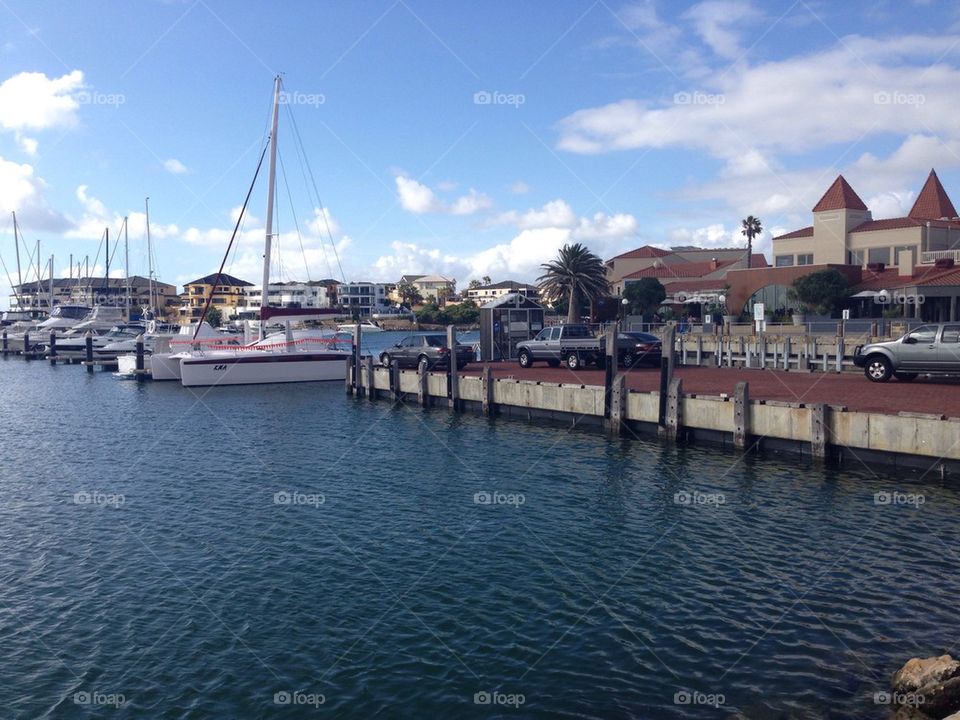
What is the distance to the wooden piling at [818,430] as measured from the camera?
19328 mm

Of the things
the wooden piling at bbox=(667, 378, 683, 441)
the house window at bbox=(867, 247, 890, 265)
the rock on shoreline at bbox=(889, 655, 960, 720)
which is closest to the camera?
the rock on shoreline at bbox=(889, 655, 960, 720)

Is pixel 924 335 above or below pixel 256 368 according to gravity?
above

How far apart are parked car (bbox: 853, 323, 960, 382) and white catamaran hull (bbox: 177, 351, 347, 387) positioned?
28.4 metres

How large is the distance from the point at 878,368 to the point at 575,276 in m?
42.8

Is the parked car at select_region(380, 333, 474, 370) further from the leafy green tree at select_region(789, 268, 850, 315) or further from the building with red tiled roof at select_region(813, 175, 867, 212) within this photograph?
the building with red tiled roof at select_region(813, 175, 867, 212)

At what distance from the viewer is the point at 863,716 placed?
871cm

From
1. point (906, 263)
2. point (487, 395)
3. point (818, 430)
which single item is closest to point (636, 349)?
point (487, 395)

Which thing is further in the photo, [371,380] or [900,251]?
[900,251]

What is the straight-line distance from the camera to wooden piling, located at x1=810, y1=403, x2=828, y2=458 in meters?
19.3

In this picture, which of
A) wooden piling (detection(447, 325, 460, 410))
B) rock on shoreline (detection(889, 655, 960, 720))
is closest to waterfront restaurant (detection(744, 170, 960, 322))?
wooden piling (detection(447, 325, 460, 410))

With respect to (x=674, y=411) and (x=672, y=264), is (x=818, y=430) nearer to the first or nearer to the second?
(x=674, y=411)

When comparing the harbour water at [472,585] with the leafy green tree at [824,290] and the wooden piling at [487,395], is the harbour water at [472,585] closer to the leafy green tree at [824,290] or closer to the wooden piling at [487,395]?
the wooden piling at [487,395]

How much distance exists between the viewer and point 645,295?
7131 cm

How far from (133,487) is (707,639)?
14830 mm
